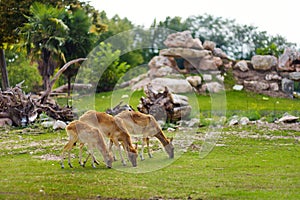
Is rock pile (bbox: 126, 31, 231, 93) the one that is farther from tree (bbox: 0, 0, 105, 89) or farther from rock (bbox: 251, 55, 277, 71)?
tree (bbox: 0, 0, 105, 89)

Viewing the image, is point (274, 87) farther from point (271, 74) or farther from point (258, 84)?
point (271, 74)

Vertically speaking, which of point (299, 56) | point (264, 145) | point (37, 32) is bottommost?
point (264, 145)

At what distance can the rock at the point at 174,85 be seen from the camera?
1057 inches

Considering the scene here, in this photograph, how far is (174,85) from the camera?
89.0 feet

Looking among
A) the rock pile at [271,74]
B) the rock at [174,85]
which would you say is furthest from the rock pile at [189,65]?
the rock pile at [271,74]

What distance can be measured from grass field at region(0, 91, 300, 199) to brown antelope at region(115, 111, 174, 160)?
1.15 feet

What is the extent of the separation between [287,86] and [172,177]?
21.1 meters

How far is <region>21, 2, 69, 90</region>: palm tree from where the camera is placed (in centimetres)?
2688

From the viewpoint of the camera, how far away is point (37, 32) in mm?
27000

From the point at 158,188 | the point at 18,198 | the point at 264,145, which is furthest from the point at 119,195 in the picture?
the point at 264,145

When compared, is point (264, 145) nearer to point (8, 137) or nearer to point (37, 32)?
point (8, 137)

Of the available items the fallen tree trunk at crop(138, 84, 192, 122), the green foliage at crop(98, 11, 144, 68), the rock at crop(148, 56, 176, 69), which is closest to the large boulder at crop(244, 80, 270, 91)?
the rock at crop(148, 56, 176, 69)

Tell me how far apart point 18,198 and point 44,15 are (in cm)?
2068

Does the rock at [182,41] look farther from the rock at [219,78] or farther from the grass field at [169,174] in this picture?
the grass field at [169,174]
